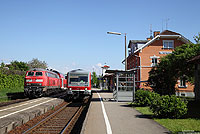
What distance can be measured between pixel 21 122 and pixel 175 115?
7336mm

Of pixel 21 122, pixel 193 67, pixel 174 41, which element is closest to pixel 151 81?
pixel 193 67

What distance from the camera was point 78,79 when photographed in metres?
23.0

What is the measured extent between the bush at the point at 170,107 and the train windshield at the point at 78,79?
12895 mm

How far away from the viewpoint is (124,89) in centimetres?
2044

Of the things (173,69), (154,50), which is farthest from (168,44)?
(173,69)

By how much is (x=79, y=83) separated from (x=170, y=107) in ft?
44.7

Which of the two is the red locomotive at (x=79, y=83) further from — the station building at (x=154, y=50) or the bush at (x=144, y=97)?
the station building at (x=154, y=50)

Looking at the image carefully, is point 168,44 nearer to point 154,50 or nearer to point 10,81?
point 154,50

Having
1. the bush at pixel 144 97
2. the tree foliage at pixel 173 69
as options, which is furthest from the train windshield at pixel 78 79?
the bush at pixel 144 97

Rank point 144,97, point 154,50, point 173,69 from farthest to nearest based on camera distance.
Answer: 1. point 154,50
2. point 173,69
3. point 144,97

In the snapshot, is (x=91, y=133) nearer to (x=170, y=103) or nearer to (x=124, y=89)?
(x=170, y=103)

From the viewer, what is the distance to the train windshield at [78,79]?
75.0 feet

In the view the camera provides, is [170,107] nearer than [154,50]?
Yes

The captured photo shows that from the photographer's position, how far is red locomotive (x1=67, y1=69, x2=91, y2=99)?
2261cm
